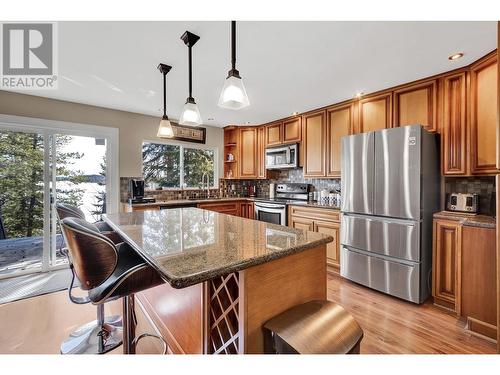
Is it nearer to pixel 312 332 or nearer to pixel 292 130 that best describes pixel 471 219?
pixel 312 332

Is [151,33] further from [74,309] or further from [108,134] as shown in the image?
[74,309]

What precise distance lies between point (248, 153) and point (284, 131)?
89 centimetres

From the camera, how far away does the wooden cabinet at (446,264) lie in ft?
6.79

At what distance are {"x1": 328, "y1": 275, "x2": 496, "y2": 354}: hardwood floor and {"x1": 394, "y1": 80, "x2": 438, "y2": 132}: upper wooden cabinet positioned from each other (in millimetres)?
1800

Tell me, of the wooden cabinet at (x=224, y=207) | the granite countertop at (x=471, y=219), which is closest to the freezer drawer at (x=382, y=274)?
the granite countertop at (x=471, y=219)

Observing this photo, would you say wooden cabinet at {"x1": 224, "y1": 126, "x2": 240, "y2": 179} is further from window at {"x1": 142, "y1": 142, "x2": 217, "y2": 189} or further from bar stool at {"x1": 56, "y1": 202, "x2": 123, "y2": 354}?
bar stool at {"x1": 56, "y1": 202, "x2": 123, "y2": 354}

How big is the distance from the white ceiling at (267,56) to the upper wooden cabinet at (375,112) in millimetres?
157

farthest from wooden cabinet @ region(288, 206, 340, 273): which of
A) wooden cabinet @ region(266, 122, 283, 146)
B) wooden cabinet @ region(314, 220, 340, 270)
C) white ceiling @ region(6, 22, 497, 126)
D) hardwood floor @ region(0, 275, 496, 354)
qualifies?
white ceiling @ region(6, 22, 497, 126)

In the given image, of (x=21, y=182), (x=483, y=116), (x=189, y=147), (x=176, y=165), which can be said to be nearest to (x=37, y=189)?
(x=21, y=182)

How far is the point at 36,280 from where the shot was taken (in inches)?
114

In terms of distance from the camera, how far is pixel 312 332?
94 centimetres

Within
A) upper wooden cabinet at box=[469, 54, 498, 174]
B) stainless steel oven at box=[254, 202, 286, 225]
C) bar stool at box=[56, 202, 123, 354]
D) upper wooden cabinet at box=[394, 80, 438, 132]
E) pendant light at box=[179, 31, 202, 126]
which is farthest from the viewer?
stainless steel oven at box=[254, 202, 286, 225]

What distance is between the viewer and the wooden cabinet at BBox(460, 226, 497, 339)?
1.81 metres

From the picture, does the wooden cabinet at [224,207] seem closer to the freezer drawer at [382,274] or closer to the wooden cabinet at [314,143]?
the wooden cabinet at [314,143]
